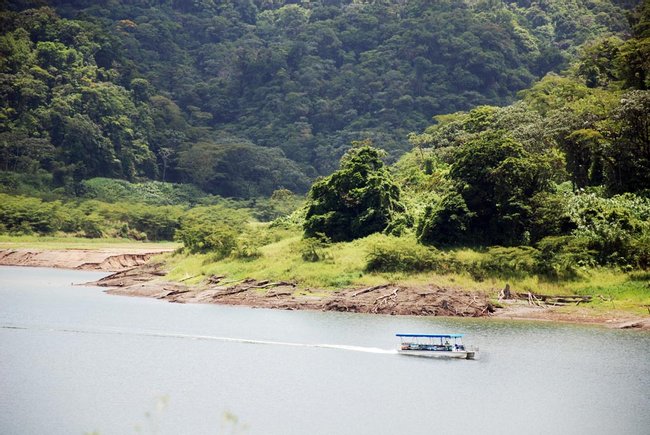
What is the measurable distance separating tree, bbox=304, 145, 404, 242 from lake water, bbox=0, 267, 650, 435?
45.8 ft

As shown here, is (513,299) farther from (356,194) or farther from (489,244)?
(356,194)

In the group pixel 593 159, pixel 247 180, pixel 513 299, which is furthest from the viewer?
pixel 247 180

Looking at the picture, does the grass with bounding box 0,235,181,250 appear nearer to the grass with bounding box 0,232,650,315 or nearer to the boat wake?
the grass with bounding box 0,232,650,315

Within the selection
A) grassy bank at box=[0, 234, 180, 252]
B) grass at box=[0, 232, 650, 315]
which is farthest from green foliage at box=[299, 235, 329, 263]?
grassy bank at box=[0, 234, 180, 252]

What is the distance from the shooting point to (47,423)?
97.3 ft

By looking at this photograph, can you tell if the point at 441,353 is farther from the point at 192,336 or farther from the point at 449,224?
the point at 449,224

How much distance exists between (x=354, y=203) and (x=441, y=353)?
28625 mm

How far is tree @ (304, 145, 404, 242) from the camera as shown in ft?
223

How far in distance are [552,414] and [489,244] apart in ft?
96.6

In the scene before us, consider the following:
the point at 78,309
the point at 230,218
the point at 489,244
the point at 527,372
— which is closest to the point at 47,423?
the point at 527,372

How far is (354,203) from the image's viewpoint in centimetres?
6969

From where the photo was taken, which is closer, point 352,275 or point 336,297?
point 336,297

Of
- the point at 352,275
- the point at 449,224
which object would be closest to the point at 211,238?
the point at 352,275

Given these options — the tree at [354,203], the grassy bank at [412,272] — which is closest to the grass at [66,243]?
the grassy bank at [412,272]
